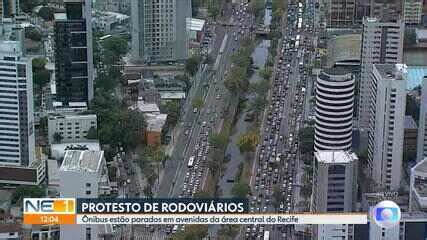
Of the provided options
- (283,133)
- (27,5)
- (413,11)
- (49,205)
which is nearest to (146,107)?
(283,133)

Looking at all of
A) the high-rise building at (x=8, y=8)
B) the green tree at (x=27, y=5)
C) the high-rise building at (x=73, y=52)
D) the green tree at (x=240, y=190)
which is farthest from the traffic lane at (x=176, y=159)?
the green tree at (x=27, y=5)

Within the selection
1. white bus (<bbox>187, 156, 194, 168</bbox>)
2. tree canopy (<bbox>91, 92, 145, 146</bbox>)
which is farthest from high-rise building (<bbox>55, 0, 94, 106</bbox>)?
white bus (<bbox>187, 156, 194, 168</bbox>)

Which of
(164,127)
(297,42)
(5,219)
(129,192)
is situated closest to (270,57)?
(297,42)

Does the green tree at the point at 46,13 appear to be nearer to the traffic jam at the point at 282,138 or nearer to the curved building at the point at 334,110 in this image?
the traffic jam at the point at 282,138

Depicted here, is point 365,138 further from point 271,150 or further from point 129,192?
point 129,192

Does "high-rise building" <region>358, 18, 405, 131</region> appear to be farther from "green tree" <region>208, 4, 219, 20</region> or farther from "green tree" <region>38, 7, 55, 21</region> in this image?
"green tree" <region>38, 7, 55, 21</region>
